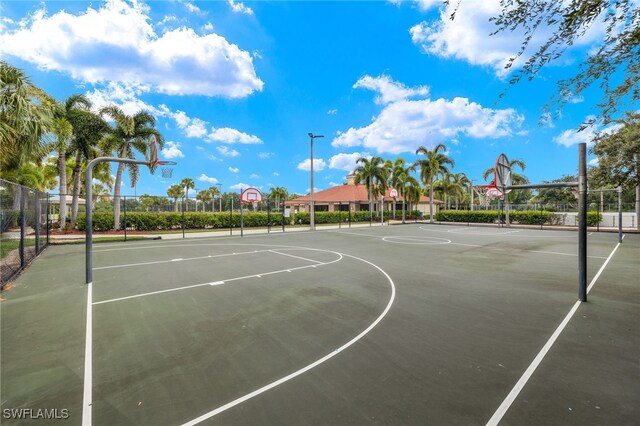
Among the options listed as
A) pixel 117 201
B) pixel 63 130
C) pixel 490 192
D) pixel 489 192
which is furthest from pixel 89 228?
pixel 489 192

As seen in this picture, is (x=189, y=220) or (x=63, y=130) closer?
(x=63, y=130)

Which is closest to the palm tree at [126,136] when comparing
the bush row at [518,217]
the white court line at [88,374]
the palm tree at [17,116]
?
the palm tree at [17,116]

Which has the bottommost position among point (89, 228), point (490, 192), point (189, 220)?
point (189, 220)

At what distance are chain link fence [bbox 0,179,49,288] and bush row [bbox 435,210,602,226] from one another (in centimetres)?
3379

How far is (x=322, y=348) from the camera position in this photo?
432cm

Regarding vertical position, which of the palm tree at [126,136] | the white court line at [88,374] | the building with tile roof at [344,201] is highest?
the palm tree at [126,136]

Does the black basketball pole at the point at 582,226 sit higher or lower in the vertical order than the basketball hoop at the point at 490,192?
lower

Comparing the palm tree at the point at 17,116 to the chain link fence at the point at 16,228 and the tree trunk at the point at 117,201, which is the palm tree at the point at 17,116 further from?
the tree trunk at the point at 117,201

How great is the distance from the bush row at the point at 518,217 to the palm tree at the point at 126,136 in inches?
1277

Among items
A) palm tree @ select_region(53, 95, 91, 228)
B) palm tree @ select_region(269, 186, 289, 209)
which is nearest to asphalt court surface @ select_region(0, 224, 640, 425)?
palm tree @ select_region(53, 95, 91, 228)

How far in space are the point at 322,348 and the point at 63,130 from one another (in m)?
23.3

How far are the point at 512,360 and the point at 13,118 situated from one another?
44.8ft

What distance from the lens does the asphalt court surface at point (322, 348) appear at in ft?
10.00

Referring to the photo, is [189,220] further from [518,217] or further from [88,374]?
[518,217]
